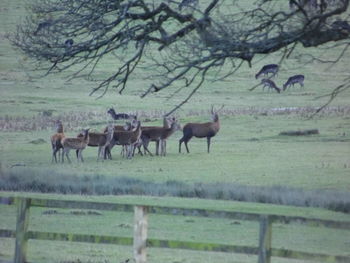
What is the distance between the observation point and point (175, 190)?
23.5 m

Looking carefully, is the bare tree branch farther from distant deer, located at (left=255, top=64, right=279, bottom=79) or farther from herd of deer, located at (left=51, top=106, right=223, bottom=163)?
distant deer, located at (left=255, top=64, right=279, bottom=79)

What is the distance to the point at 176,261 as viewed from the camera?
14406mm

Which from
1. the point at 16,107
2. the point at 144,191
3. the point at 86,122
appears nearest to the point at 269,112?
the point at 86,122

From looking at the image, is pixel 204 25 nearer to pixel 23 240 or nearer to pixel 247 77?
pixel 23 240

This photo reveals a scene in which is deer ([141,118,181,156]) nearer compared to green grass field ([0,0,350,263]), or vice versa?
green grass field ([0,0,350,263])

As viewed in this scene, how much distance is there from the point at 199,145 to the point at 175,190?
594 inches

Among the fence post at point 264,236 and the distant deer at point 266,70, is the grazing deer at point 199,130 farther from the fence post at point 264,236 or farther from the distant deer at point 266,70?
the fence post at point 264,236

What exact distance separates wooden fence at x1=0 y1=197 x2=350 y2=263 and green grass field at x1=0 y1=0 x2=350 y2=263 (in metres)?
1.71

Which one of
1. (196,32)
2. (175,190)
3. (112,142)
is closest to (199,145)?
(112,142)

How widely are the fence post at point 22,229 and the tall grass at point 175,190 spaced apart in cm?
1022

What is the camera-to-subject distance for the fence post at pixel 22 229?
1196 centimetres

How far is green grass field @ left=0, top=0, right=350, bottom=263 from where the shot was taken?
→ 56.3ft

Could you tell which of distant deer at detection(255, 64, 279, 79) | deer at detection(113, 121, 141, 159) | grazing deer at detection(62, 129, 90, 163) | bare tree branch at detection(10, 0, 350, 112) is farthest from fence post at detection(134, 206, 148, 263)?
distant deer at detection(255, 64, 279, 79)

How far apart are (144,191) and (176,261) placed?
357 inches
